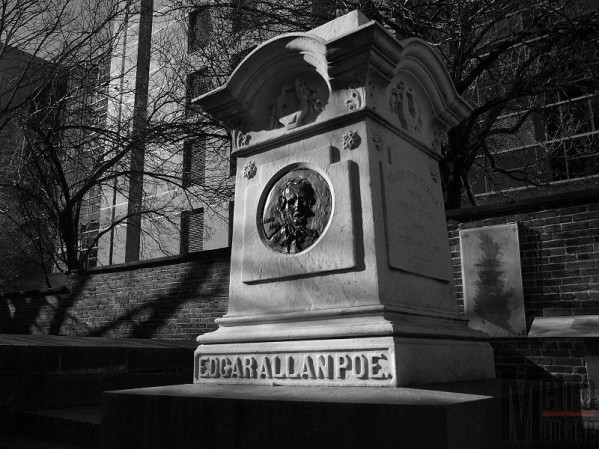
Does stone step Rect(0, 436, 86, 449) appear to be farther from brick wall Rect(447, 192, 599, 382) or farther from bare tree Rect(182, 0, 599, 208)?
bare tree Rect(182, 0, 599, 208)

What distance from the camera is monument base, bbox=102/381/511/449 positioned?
7.86 feet

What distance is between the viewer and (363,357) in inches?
131

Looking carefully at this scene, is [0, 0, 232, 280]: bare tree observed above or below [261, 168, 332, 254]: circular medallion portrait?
above

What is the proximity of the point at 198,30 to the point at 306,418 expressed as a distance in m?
10.5

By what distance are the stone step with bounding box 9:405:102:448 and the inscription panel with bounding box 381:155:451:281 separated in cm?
257

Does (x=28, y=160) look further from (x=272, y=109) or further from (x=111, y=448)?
(x=111, y=448)

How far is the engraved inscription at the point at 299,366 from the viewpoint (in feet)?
10.7

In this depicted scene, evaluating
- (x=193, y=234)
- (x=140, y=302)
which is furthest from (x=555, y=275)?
(x=193, y=234)

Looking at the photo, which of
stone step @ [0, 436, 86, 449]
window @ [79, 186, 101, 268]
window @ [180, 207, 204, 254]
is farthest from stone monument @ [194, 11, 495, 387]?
window @ [180, 207, 204, 254]

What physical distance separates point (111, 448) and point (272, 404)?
1200 millimetres

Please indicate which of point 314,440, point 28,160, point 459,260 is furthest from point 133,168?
point 314,440

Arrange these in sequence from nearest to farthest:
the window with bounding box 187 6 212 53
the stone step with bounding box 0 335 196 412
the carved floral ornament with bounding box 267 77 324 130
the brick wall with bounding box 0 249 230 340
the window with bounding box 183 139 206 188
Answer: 1. the carved floral ornament with bounding box 267 77 324 130
2. the stone step with bounding box 0 335 196 412
3. the brick wall with bounding box 0 249 230 340
4. the window with bounding box 187 6 212 53
5. the window with bounding box 183 139 206 188

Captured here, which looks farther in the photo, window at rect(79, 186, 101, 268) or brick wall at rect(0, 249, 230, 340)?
window at rect(79, 186, 101, 268)

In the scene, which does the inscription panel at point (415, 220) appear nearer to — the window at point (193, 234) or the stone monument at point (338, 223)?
the stone monument at point (338, 223)
